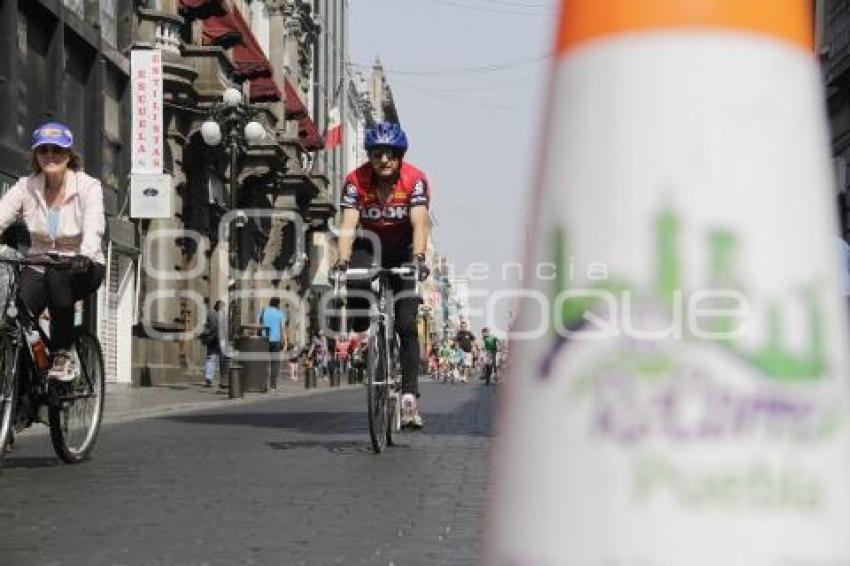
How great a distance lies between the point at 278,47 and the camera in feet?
144

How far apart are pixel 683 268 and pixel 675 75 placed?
21 centimetres

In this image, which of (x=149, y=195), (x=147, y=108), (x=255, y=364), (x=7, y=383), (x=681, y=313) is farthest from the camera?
(x=147, y=108)

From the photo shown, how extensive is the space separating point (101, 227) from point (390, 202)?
1.85 m

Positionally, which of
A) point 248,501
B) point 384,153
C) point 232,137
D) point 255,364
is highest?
point 232,137

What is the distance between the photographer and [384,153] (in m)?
8.01

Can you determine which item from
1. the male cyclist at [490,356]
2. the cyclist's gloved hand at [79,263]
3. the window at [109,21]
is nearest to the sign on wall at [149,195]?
the window at [109,21]

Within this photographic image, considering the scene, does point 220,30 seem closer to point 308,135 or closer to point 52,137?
point 308,135

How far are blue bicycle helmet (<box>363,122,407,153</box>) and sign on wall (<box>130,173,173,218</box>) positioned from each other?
15.0m

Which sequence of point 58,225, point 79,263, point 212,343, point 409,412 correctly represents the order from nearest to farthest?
point 79,263, point 58,225, point 409,412, point 212,343

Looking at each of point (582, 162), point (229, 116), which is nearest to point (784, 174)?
point (582, 162)

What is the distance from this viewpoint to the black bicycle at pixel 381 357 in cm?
762

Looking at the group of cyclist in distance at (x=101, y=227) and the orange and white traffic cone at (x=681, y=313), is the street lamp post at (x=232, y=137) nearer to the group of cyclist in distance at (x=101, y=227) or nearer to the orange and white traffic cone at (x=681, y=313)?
the group of cyclist in distance at (x=101, y=227)

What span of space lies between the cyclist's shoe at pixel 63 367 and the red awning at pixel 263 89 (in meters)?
28.0

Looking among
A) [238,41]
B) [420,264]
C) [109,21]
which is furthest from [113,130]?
[420,264]
